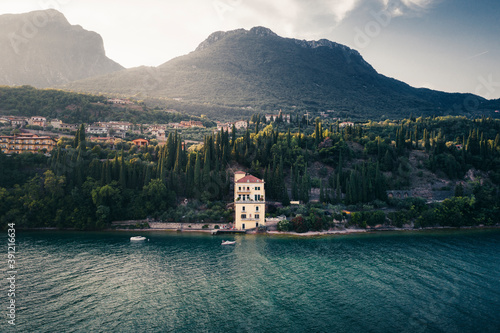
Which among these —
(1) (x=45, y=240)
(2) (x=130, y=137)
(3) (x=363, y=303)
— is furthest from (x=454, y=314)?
(2) (x=130, y=137)

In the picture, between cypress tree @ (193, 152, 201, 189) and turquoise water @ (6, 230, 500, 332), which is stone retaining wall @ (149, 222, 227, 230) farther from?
cypress tree @ (193, 152, 201, 189)

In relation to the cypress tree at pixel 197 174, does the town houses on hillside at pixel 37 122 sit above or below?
above

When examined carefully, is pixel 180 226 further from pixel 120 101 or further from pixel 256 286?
pixel 120 101

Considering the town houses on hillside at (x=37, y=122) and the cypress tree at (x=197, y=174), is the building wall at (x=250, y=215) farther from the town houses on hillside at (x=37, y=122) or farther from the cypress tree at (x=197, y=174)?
the town houses on hillside at (x=37, y=122)

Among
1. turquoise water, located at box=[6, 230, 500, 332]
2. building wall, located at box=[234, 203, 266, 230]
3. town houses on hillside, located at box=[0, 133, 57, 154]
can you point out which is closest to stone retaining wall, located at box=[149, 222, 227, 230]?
building wall, located at box=[234, 203, 266, 230]

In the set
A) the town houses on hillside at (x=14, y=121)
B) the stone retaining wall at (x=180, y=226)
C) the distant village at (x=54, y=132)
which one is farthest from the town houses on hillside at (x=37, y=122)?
the stone retaining wall at (x=180, y=226)

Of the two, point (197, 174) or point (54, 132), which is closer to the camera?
point (197, 174)

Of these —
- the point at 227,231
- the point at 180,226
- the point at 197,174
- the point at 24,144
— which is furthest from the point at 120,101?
the point at 227,231

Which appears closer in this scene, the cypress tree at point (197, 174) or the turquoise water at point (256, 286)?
the turquoise water at point (256, 286)
